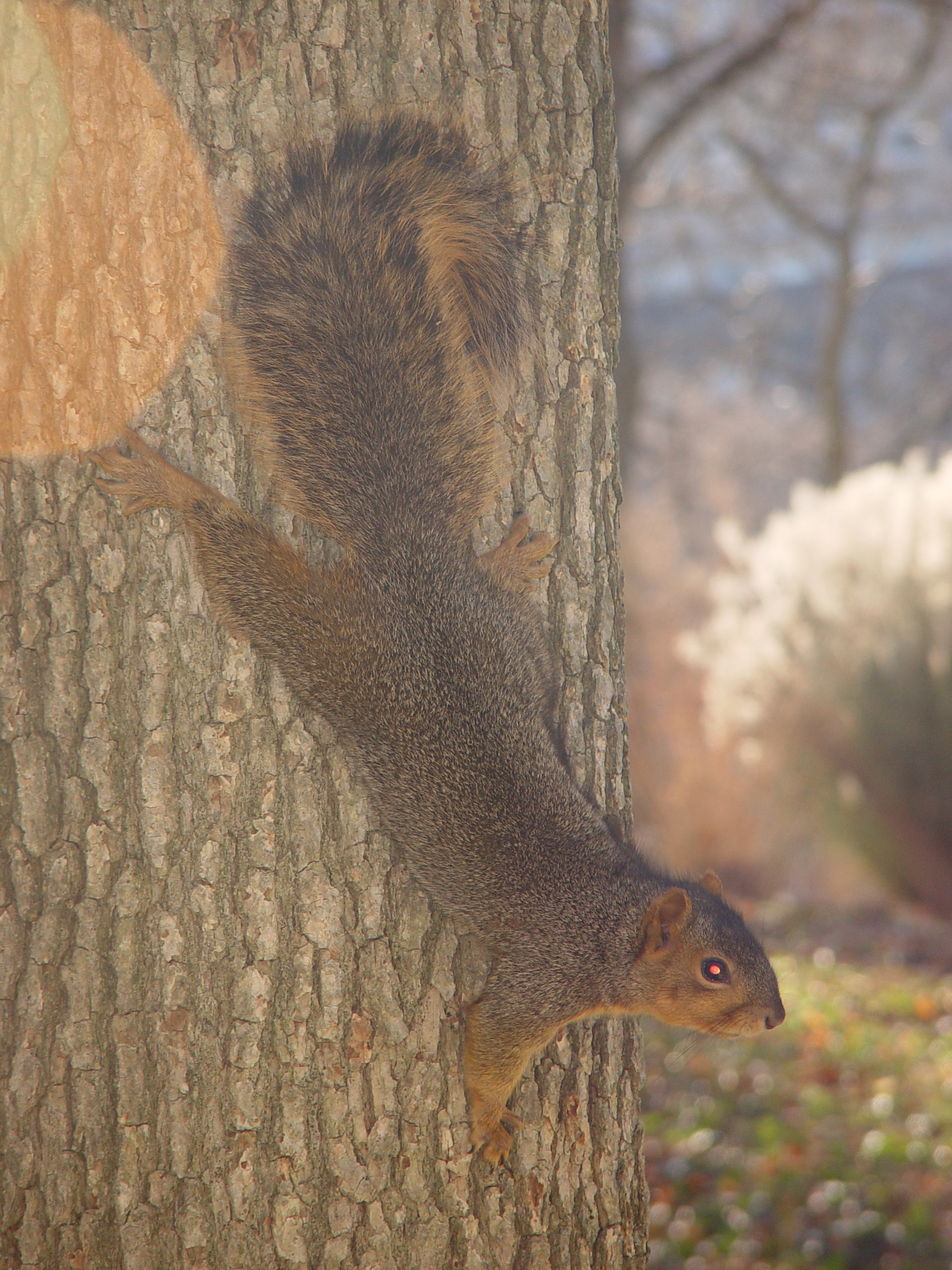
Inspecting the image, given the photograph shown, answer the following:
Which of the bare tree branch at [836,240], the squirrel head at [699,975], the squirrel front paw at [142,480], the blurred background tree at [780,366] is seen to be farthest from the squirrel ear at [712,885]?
the bare tree branch at [836,240]

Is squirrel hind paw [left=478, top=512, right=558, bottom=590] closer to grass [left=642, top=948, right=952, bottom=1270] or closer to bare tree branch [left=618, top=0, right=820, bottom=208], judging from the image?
grass [left=642, top=948, right=952, bottom=1270]

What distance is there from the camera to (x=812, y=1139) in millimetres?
3553

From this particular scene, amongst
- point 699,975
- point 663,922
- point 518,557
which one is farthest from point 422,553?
point 699,975

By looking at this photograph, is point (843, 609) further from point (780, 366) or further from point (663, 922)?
point (780, 366)

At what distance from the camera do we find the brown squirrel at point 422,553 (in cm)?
166

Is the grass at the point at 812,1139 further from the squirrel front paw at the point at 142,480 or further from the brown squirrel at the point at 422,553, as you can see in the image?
the squirrel front paw at the point at 142,480

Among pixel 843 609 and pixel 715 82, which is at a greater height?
pixel 715 82

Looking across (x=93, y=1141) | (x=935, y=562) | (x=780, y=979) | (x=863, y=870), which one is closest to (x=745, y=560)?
(x=935, y=562)

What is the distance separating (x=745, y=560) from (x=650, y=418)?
7.42m

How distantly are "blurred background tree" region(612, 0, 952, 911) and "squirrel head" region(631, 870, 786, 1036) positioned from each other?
4.05 meters

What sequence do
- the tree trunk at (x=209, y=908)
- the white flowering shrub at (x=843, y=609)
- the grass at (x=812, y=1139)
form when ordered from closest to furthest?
the tree trunk at (x=209, y=908)
the grass at (x=812, y=1139)
the white flowering shrub at (x=843, y=609)

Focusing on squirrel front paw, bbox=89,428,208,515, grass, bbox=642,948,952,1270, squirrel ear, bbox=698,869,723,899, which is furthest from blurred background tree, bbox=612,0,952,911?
squirrel front paw, bbox=89,428,208,515

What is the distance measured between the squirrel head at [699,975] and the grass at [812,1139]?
11.4 inches

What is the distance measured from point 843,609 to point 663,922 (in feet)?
15.0
